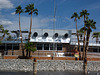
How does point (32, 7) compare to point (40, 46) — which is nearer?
point (32, 7)

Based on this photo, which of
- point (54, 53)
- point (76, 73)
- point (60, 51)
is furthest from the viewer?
point (60, 51)

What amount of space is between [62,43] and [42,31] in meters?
5.75

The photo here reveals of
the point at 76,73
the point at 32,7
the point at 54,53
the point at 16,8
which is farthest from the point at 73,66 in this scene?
the point at 16,8

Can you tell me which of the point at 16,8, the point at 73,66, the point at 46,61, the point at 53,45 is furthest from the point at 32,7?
the point at 73,66

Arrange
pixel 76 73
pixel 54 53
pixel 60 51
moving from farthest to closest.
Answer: pixel 60 51 → pixel 54 53 → pixel 76 73

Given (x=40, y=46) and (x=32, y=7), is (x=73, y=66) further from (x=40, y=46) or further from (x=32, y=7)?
(x=32, y=7)

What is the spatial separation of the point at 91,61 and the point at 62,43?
912cm

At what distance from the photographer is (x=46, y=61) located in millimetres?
35969

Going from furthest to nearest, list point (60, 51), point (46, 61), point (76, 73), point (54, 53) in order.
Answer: point (60, 51) < point (54, 53) < point (46, 61) < point (76, 73)

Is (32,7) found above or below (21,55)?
above

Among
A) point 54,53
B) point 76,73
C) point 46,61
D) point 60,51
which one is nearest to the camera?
point 76,73

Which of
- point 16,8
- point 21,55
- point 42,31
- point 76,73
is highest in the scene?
point 16,8

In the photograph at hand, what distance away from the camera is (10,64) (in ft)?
119

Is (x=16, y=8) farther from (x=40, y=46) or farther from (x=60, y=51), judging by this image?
(x=60, y=51)
